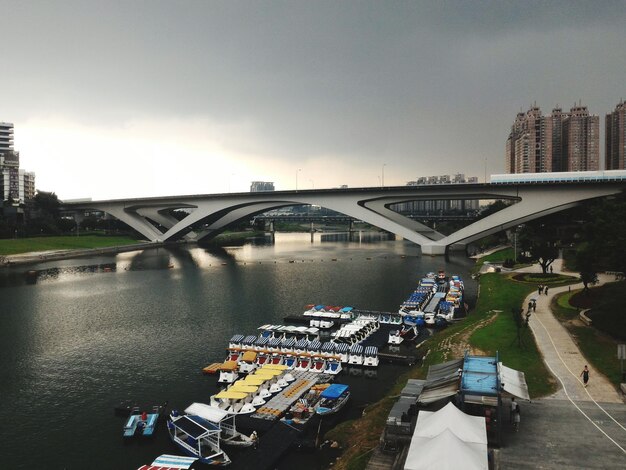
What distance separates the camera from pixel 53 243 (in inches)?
3258

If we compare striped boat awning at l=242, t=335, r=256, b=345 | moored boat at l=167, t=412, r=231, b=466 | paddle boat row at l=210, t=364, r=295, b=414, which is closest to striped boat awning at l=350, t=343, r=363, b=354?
paddle boat row at l=210, t=364, r=295, b=414

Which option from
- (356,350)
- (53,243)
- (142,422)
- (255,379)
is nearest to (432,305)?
(356,350)

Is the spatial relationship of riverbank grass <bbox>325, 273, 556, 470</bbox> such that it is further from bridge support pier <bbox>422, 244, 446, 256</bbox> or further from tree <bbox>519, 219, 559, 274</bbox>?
bridge support pier <bbox>422, 244, 446, 256</bbox>

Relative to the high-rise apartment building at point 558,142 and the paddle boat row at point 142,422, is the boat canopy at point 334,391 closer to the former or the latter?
the paddle boat row at point 142,422

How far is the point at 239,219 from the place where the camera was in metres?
102

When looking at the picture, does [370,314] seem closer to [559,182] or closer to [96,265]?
[559,182]

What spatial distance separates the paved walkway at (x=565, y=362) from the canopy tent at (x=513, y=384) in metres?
1.91

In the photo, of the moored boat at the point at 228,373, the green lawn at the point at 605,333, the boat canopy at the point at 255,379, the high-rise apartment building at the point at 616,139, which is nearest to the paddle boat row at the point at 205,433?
the boat canopy at the point at 255,379

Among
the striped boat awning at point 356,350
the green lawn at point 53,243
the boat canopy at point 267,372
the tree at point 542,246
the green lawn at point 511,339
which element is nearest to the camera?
the green lawn at point 511,339

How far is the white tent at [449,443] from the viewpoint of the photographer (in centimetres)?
970

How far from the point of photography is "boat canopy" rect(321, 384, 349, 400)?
17.9m

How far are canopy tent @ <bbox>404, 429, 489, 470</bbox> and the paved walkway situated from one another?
6.21 metres

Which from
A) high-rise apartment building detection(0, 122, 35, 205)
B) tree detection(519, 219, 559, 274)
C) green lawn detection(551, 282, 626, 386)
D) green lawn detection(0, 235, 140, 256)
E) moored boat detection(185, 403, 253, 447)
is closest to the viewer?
moored boat detection(185, 403, 253, 447)

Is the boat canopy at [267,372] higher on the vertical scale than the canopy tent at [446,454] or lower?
lower
